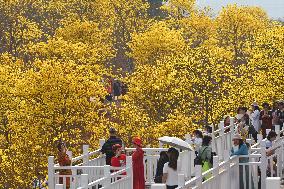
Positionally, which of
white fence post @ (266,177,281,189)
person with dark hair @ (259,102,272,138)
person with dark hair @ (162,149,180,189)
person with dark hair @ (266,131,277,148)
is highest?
person with dark hair @ (259,102,272,138)

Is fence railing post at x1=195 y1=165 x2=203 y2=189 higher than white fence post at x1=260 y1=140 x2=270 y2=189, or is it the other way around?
white fence post at x1=260 y1=140 x2=270 y2=189

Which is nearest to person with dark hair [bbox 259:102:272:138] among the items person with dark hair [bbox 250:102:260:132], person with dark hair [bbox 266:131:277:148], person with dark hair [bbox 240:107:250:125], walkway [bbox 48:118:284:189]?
person with dark hair [bbox 240:107:250:125]

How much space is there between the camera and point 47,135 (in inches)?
1913

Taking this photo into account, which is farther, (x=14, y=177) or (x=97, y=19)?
(x=97, y=19)

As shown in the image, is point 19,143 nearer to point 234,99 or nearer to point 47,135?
point 47,135

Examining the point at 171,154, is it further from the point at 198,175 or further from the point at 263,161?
the point at 263,161

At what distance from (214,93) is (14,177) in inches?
598

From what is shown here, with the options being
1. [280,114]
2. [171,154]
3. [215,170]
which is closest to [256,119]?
[280,114]

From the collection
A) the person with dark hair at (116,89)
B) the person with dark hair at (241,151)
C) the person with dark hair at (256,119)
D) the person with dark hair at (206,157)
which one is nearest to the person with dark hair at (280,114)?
the person with dark hair at (256,119)

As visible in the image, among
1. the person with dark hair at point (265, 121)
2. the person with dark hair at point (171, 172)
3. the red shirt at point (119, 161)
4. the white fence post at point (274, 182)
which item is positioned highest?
the person with dark hair at point (265, 121)

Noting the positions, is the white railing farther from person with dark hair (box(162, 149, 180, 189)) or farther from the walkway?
person with dark hair (box(162, 149, 180, 189))

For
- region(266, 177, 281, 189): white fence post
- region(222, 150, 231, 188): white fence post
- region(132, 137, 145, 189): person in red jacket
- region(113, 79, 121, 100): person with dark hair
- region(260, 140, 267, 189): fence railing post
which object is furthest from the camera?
region(113, 79, 121, 100): person with dark hair

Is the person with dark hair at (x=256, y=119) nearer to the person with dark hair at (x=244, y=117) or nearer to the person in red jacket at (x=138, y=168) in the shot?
the person with dark hair at (x=244, y=117)

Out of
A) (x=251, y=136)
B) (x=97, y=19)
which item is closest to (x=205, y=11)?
(x=97, y=19)
